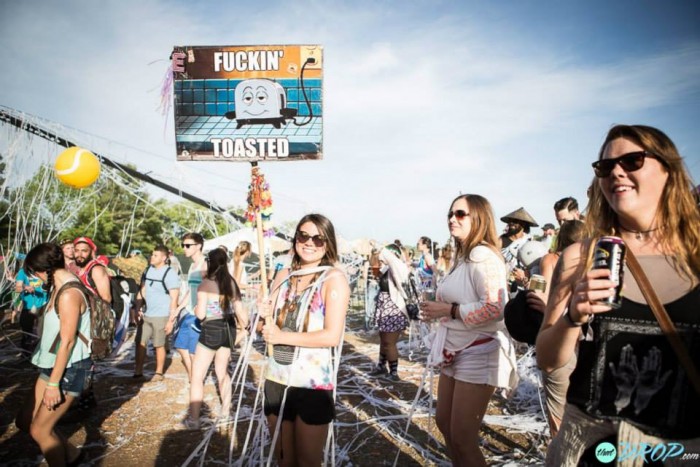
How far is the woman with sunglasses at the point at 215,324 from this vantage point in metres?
4.51

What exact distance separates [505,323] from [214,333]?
11.4 feet

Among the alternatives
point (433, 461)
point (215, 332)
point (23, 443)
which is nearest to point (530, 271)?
point (433, 461)

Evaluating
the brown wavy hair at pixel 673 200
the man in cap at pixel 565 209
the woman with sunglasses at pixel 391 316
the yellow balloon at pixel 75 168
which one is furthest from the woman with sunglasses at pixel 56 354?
the man in cap at pixel 565 209

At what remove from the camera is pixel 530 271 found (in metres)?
4.50

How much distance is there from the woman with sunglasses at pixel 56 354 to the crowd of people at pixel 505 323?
12 millimetres

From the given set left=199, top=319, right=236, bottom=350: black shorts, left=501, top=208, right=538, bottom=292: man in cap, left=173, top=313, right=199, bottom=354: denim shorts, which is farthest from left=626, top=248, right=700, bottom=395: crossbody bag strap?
left=173, top=313, right=199, bottom=354: denim shorts

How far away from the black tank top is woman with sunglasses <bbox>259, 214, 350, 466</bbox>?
1.44 metres

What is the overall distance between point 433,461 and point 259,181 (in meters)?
3.19

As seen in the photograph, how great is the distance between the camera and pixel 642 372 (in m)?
1.34

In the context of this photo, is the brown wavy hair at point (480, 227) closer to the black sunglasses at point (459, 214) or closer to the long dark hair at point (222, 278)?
the black sunglasses at point (459, 214)

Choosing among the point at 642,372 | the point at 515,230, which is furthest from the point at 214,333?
the point at 515,230

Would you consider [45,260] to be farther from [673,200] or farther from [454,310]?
[673,200]

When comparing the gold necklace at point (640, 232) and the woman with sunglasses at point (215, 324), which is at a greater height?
the gold necklace at point (640, 232)

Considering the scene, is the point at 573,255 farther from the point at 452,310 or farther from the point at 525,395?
the point at 525,395
